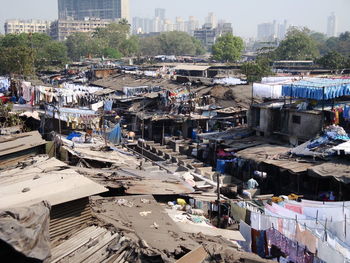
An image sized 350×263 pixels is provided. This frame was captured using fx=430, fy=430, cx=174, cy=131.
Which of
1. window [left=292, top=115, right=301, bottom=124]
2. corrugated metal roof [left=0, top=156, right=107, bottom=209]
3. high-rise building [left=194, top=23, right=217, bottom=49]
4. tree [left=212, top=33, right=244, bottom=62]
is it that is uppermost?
high-rise building [left=194, top=23, right=217, bottom=49]

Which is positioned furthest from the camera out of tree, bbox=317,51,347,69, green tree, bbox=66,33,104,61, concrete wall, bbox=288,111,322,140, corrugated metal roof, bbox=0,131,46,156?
green tree, bbox=66,33,104,61

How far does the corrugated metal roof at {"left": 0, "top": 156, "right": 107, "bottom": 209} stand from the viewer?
7.48m

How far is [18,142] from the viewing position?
13.8 m

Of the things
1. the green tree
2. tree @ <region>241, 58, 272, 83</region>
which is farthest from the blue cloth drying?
the green tree

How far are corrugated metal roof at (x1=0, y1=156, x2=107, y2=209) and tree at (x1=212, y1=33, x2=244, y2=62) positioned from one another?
237ft

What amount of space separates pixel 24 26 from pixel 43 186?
166348 millimetres

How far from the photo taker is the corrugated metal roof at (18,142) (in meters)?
12.9

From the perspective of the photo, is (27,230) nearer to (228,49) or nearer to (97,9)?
(228,49)

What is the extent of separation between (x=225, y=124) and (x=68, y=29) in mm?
129893

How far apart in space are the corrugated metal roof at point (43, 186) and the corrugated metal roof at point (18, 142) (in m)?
2.06

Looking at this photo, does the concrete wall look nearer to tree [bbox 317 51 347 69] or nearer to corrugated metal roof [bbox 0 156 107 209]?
corrugated metal roof [bbox 0 156 107 209]

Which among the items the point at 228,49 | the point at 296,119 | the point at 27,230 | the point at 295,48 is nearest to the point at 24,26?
the point at 228,49

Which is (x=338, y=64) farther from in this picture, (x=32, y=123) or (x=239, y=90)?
(x=32, y=123)

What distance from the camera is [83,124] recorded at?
71.9 feet
